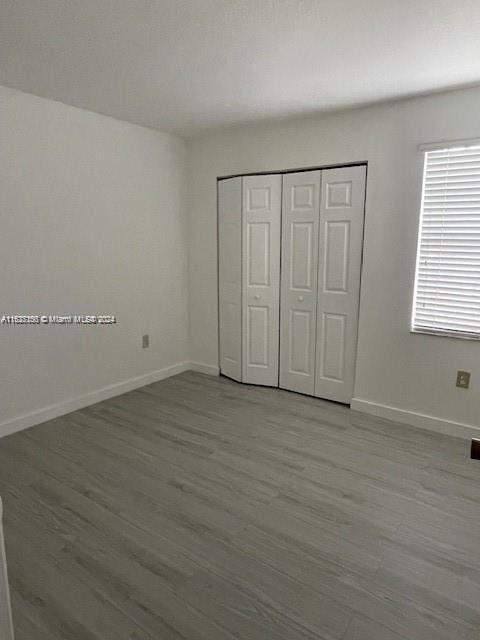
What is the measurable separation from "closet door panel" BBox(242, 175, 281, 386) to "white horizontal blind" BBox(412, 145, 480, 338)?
4.17 feet

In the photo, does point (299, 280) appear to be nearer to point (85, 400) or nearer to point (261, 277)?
point (261, 277)

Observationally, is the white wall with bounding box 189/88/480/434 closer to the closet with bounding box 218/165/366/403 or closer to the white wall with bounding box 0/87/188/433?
the closet with bounding box 218/165/366/403

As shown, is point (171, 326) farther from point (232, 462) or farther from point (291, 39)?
point (291, 39)

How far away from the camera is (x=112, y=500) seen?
2268 millimetres

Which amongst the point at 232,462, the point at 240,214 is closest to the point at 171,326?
the point at 240,214

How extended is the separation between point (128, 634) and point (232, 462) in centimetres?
125

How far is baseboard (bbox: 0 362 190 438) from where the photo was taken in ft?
10.1

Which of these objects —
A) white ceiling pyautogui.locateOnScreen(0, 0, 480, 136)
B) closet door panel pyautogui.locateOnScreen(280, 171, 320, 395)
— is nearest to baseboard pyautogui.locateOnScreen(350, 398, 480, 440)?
closet door panel pyautogui.locateOnScreen(280, 171, 320, 395)

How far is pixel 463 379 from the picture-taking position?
3012 millimetres

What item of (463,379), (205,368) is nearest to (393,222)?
(463,379)

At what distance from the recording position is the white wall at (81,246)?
296cm

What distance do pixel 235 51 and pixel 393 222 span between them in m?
1.66

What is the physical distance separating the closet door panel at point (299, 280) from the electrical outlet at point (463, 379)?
3.92ft

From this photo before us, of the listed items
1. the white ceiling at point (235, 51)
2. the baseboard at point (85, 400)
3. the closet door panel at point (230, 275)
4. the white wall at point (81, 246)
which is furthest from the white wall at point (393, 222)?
the baseboard at point (85, 400)
